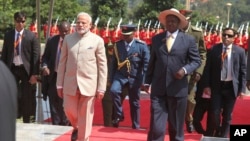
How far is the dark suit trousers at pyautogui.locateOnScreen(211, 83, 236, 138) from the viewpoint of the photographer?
7.29 m

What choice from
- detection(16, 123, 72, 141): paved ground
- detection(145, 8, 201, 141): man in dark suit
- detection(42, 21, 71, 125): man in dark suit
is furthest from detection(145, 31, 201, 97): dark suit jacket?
detection(42, 21, 71, 125): man in dark suit

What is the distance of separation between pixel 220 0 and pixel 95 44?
13226 centimetres

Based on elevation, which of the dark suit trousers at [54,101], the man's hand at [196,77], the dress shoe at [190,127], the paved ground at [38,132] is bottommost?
the dress shoe at [190,127]

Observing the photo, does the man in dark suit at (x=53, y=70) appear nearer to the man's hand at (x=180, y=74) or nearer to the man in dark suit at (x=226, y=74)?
the man in dark suit at (x=226, y=74)

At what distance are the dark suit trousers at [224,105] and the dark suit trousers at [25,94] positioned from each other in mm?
2574

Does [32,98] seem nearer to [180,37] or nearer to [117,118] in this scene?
[117,118]

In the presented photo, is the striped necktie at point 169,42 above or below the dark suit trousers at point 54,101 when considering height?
above

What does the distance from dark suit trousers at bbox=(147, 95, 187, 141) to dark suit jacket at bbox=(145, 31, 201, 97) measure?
84 millimetres

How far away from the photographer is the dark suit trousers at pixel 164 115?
6.16 meters

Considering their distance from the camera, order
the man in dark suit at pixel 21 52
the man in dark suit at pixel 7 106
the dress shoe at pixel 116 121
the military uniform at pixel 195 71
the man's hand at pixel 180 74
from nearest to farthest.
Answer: the man in dark suit at pixel 7 106 < the man's hand at pixel 180 74 < the military uniform at pixel 195 71 < the man in dark suit at pixel 21 52 < the dress shoe at pixel 116 121

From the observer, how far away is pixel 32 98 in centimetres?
835

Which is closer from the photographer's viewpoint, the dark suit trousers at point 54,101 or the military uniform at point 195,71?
the military uniform at point 195,71

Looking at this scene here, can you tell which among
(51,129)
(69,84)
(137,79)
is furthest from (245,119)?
(69,84)

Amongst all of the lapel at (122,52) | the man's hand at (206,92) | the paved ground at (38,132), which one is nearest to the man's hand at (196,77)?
the man's hand at (206,92)
